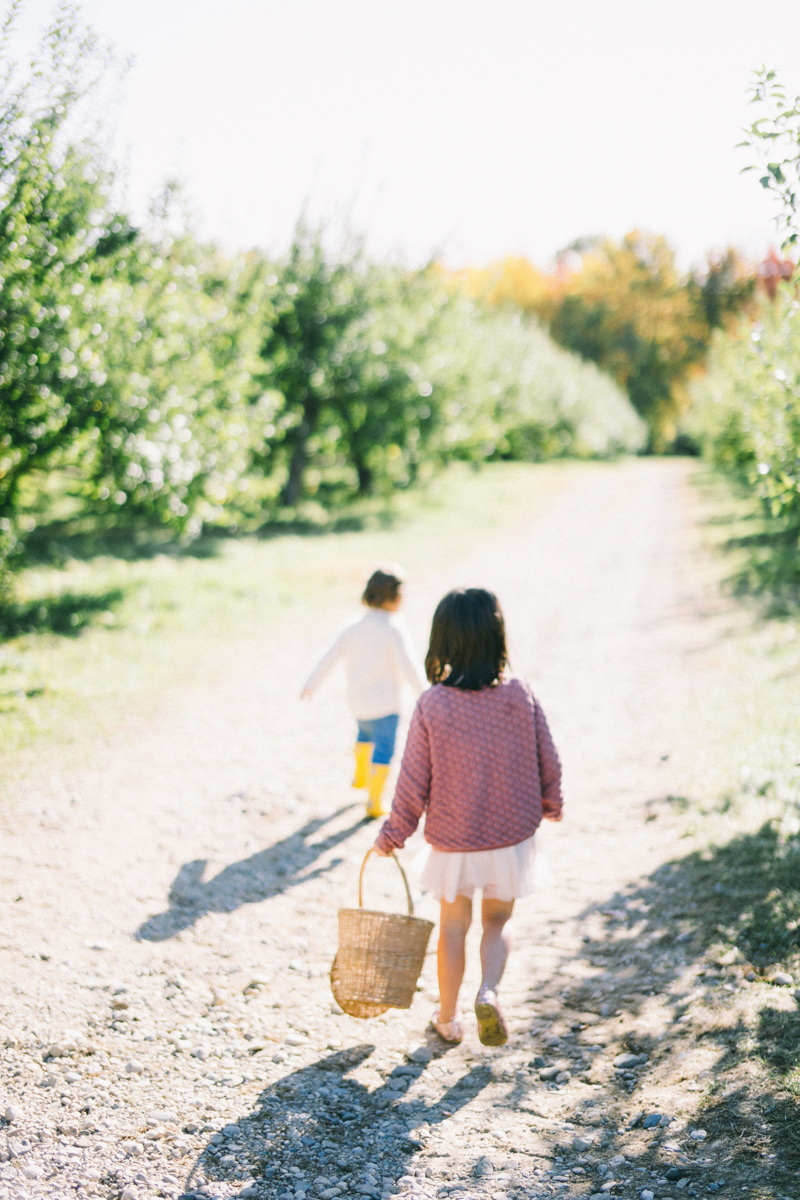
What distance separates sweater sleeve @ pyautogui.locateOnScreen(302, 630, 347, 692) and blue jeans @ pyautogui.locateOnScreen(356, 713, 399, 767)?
1.40ft

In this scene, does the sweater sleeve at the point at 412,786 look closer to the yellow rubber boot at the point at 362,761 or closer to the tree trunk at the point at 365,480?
the yellow rubber boot at the point at 362,761

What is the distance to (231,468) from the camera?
41.0 ft

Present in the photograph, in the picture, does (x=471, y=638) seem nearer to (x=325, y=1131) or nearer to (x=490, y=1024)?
(x=490, y=1024)

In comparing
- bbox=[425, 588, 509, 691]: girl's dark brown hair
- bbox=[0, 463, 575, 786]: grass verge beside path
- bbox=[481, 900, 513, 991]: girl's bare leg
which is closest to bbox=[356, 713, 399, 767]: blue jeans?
bbox=[481, 900, 513, 991]: girl's bare leg

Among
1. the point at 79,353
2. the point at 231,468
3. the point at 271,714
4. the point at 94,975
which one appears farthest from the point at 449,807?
the point at 231,468

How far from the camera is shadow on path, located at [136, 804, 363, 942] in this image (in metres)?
4.34

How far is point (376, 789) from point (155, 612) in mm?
5697

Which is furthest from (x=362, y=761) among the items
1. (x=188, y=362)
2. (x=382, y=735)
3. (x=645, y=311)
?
(x=645, y=311)

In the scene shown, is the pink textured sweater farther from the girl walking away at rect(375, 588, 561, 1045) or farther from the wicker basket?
the wicker basket

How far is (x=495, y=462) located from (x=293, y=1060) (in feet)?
114

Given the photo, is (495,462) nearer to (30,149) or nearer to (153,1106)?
(30,149)

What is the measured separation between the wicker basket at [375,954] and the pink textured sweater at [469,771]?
29 centimetres

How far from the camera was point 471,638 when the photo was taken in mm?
3404

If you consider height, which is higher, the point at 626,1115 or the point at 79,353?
the point at 79,353
